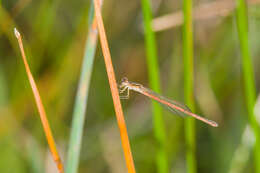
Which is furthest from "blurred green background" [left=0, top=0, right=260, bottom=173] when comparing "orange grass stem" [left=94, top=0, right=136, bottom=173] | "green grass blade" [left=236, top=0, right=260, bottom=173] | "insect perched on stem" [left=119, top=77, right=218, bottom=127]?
"orange grass stem" [left=94, top=0, right=136, bottom=173]

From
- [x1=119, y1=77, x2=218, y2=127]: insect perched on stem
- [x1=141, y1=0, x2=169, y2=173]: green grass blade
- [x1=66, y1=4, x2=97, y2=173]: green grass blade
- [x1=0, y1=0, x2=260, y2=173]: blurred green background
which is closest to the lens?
[x1=66, y1=4, x2=97, y2=173]: green grass blade

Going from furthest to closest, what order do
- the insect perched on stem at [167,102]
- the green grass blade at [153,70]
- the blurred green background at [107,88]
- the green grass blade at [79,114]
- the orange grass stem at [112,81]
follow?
1. the blurred green background at [107,88]
2. the insect perched on stem at [167,102]
3. the green grass blade at [153,70]
4. the green grass blade at [79,114]
5. the orange grass stem at [112,81]

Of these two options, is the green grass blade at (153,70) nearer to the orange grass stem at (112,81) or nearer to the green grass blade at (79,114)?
the green grass blade at (79,114)

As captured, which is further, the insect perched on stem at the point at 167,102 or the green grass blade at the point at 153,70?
the insect perched on stem at the point at 167,102

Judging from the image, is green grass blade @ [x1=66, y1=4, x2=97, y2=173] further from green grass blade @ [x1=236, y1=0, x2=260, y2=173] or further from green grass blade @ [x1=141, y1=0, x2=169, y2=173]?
green grass blade @ [x1=236, y1=0, x2=260, y2=173]

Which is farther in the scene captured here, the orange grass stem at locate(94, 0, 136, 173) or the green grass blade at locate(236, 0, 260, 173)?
the green grass blade at locate(236, 0, 260, 173)

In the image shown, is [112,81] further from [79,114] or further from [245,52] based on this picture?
[245,52]

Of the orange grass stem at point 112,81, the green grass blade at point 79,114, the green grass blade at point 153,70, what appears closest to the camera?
the orange grass stem at point 112,81

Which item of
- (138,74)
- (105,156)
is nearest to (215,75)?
(138,74)

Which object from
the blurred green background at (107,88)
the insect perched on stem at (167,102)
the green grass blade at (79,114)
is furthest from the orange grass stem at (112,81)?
the blurred green background at (107,88)
